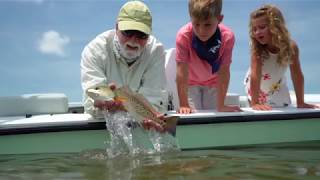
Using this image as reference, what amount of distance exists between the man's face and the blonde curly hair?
5.70ft

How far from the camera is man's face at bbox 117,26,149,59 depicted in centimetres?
432

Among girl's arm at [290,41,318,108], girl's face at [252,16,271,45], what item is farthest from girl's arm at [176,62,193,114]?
girl's arm at [290,41,318,108]

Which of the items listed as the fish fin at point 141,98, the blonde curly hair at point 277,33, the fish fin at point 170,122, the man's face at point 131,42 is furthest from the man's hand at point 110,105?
the blonde curly hair at point 277,33

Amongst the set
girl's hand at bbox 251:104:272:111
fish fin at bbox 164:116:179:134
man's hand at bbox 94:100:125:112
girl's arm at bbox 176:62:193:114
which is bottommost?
fish fin at bbox 164:116:179:134

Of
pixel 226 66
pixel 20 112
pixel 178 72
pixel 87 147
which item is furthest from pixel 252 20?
pixel 20 112

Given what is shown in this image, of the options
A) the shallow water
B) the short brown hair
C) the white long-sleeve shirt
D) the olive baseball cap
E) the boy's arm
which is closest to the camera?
the shallow water

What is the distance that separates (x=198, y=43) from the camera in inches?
204

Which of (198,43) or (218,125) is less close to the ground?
(198,43)

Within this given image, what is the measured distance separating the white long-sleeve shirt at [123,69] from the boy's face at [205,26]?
50 cm

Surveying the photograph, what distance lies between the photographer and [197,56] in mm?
5312

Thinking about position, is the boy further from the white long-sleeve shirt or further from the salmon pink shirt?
the white long-sleeve shirt

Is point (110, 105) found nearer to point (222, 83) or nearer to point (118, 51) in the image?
point (118, 51)

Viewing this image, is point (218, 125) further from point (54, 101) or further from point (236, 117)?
point (54, 101)

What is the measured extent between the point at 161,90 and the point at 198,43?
858 millimetres
